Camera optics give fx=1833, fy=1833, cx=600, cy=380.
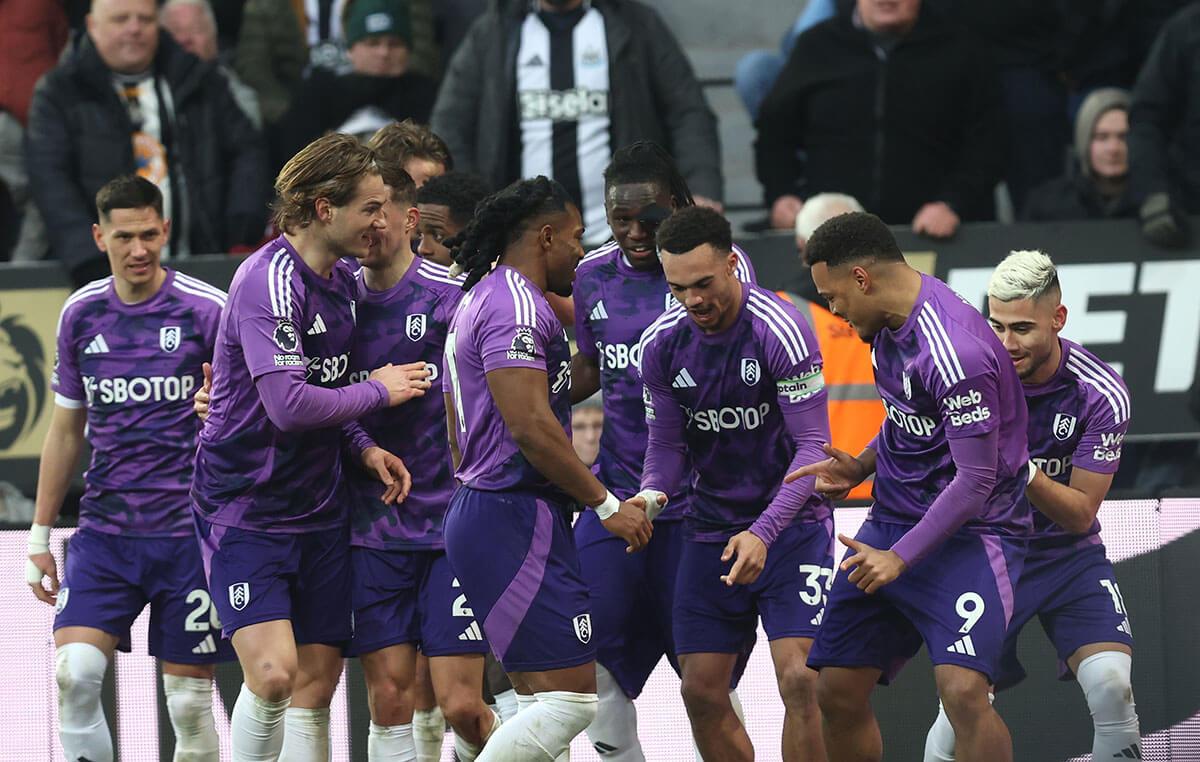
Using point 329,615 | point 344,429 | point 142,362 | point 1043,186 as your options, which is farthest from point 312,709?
point 1043,186

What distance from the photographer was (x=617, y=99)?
987cm

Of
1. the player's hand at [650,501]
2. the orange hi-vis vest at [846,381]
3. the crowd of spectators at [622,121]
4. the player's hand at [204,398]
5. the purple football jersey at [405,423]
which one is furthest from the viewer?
the crowd of spectators at [622,121]

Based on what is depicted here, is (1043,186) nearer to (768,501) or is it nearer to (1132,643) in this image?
(1132,643)

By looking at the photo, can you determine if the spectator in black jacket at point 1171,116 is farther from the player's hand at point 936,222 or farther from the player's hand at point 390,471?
the player's hand at point 390,471

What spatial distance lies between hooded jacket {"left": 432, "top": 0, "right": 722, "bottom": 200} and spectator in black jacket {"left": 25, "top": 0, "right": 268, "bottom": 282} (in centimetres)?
Answer: 117

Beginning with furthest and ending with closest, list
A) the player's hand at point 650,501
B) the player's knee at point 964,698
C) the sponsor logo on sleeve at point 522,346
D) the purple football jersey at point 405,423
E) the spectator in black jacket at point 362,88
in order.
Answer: the spectator in black jacket at point 362,88, the purple football jersey at point 405,423, the player's hand at point 650,501, the player's knee at point 964,698, the sponsor logo on sleeve at point 522,346

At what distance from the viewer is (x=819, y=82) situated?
10039 millimetres

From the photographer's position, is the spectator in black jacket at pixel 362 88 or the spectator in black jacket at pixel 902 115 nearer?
the spectator in black jacket at pixel 902 115

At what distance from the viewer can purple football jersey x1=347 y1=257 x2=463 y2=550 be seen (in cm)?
702

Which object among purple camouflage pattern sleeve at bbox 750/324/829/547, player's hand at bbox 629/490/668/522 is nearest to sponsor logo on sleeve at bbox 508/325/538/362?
player's hand at bbox 629/490/668/522

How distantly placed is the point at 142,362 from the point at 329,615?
4.66 feet

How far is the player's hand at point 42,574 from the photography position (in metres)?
7.72

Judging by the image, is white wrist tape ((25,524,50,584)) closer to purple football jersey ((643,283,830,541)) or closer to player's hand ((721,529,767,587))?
purple football jersey ((643,283,830,541))

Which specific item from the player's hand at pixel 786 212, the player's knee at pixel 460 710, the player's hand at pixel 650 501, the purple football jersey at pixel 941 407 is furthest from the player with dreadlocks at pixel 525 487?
the player's hand at pixel 786 212
